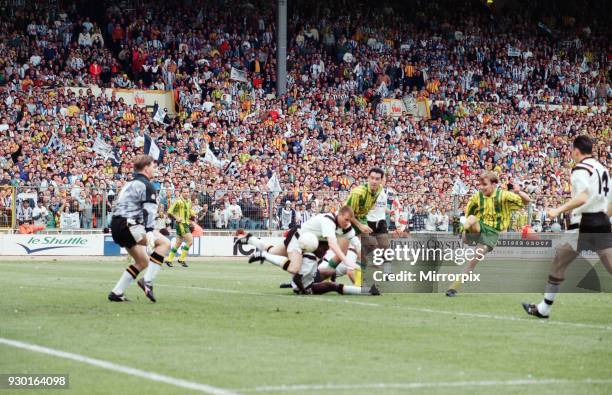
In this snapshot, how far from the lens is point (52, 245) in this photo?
108 feet

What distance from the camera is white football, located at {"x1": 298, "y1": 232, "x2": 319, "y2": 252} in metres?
16.1

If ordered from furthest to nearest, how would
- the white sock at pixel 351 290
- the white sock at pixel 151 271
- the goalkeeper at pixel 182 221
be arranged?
the goalkeeper at pixel 182 221
the white sock at pixel 351 290
the white sock at pixel 151 271

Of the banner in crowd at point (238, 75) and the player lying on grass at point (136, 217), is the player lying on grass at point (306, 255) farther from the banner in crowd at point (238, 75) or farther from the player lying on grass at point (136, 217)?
the banner in crowd at point (238, 75)

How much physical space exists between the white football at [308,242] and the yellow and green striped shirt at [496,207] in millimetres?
3305

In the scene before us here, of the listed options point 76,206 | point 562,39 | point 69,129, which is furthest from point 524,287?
point 562,39

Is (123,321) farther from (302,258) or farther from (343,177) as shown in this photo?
(343,177)

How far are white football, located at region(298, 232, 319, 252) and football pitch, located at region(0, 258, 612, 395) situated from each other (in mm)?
734

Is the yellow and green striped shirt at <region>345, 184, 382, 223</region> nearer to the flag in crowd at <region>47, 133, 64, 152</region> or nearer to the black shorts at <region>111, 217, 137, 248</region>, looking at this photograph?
the black shorts at <region>111, 217, 137, 248</region>

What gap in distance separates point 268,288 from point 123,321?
20.6 ft

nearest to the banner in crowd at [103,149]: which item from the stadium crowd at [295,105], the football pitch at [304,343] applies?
the stadium crowd at [295,105]

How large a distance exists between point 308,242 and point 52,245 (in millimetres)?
18585

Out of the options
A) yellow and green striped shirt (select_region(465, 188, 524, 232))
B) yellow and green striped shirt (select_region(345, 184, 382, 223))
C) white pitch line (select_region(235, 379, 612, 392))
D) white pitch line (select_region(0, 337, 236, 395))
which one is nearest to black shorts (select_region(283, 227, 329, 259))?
yellow and green striped shirt (select_region(345, 184, 382, 223))

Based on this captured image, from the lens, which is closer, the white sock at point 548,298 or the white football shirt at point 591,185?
the white football shirt at point 591,185

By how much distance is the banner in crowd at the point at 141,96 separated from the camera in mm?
39375
